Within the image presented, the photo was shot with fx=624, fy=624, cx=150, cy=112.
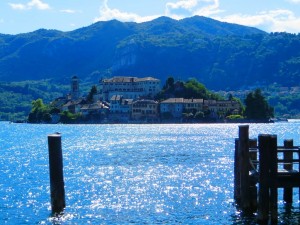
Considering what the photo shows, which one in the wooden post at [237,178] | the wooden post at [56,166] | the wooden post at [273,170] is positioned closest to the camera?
the wooden post at [273,170]

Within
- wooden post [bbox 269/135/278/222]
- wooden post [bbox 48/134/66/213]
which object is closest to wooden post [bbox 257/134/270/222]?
wooden post [bbox 269/135/278/222]

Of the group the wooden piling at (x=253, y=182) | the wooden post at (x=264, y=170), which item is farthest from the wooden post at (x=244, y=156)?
the wooden post at (x=264, y=170)

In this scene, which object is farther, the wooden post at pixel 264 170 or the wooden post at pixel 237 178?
the wooden post at pixel 237 178

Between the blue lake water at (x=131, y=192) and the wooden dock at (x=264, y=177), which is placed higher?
the wooden dock at (x=264, y=177)

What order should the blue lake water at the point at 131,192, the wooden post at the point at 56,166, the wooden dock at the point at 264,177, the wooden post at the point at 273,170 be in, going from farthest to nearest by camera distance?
the blue lake water at the point at 131,192, the wooden post at the point at 56,166, the wooden dock at the point at 264,177, the wooden post at the point at 273,170

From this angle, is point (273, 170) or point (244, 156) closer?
point (273, 170)

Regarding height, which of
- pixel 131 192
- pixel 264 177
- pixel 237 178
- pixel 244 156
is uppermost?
pixel 244 156

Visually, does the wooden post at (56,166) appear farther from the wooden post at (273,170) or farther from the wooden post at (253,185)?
the wooden post at (273,170)

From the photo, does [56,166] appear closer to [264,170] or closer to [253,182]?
[253,182]

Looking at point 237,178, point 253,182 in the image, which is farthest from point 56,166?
point 237,178

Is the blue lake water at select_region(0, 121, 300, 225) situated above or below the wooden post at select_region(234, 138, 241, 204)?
below

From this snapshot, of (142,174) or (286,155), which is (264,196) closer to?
(286,155)

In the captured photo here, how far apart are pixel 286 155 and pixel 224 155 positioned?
50.8 meters

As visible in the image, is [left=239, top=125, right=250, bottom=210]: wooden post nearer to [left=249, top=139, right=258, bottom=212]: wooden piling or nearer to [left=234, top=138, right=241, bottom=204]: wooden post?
[left=249, top=139, right=258, bottom=212]: wooden piling
